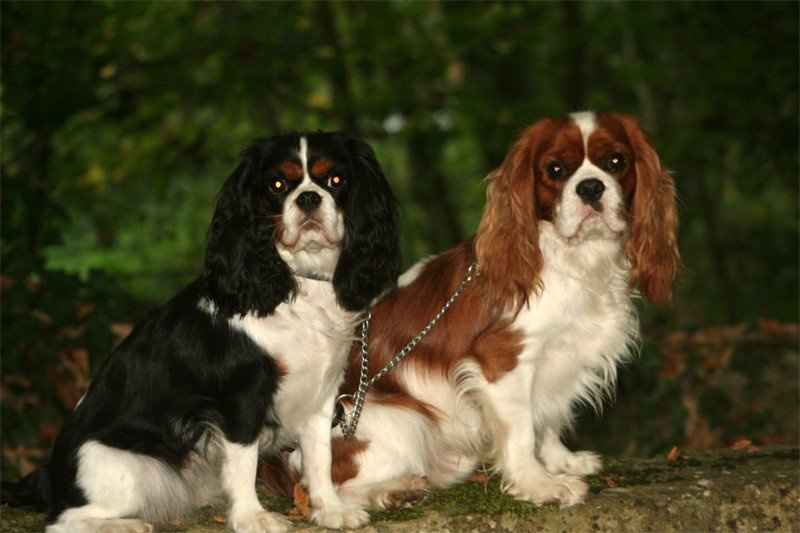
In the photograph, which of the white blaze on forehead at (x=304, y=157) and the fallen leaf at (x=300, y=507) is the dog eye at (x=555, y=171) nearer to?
the white blaze on forehead at (x=304, y=157)

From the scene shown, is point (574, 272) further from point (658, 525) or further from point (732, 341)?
point (732, 341)

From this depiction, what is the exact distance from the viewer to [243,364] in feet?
10.9

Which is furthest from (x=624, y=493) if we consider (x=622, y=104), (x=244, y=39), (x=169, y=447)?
(x=622, y=104)

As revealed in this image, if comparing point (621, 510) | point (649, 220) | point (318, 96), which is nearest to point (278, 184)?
point (649, 220)

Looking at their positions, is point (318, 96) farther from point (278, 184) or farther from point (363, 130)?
point (278, 184)

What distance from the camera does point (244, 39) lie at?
7.88 metres

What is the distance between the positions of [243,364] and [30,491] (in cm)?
115

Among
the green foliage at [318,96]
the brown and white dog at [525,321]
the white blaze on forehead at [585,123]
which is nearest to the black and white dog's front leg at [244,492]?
the brown and white dog at [525,321]

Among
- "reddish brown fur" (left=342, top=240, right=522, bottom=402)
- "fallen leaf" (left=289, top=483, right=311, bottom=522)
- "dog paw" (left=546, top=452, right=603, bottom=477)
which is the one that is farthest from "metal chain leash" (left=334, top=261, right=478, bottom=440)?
"dog paw" (left=546, top=452, right=603, bottom=477)

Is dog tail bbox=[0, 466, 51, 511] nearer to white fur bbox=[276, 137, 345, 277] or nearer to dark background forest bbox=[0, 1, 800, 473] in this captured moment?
white fur bbox=[276, 137, 345, 277]

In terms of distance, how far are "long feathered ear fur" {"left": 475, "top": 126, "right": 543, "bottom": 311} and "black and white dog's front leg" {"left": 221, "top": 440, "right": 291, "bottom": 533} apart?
1.20 meters

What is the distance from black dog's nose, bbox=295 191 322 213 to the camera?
3379 mm

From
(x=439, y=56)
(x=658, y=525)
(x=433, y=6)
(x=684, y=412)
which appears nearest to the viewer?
(x=658, y=525)

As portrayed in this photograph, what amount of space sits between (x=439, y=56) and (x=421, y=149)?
3.00 metres
